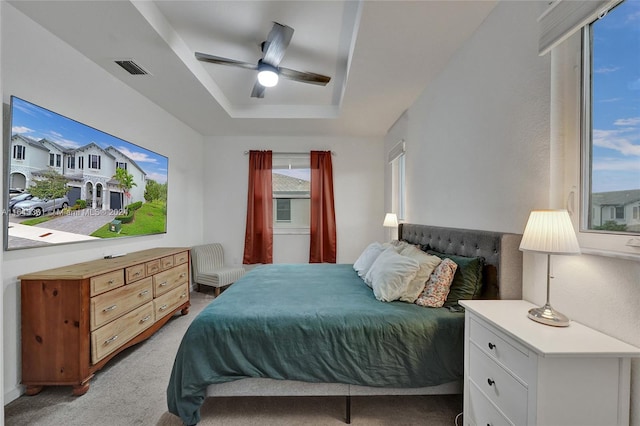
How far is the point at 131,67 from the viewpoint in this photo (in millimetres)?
2449

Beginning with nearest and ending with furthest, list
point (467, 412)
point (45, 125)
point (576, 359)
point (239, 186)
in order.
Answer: point (576, 359) < point (467, 412) < point (45, 125) < point (239, 186)

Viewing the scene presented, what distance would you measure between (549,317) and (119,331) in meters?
2.88

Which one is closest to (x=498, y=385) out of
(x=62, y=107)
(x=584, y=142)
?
(x=584, y=142)

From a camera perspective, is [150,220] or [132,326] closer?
[132,326]

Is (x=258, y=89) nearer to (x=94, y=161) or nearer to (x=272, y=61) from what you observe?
(x=272, y=61)

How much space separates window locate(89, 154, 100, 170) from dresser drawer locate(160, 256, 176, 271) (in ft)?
Result: 3.50

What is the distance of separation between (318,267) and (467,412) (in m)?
1.83

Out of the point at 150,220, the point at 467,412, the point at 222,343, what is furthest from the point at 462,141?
the point at 150,220

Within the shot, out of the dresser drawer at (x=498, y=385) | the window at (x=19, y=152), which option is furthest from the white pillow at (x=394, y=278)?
the window at (x=19, y=152)

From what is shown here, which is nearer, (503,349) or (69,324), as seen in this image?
(503,349)

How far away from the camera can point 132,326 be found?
2.26 meters

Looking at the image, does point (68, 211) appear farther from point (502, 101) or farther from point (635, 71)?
point (635, 71)

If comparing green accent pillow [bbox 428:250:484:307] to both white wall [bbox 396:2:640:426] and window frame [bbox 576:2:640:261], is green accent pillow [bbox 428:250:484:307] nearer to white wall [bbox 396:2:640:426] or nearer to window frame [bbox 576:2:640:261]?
white wall [bbox 396:2:640:426]

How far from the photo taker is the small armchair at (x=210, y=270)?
3.81m
